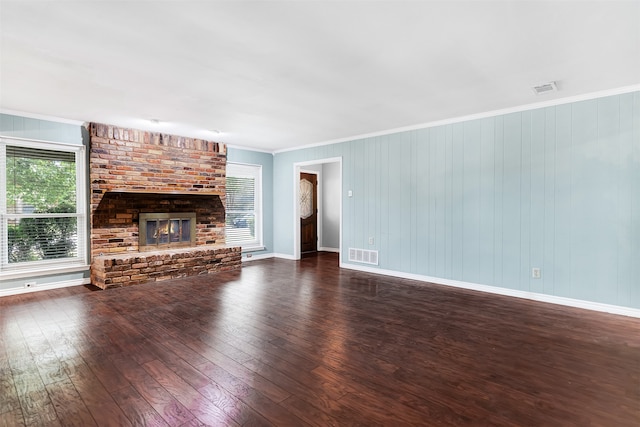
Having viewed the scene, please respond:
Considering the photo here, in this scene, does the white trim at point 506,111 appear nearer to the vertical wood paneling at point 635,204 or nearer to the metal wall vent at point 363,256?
the vertical wood paneling at point 635,204

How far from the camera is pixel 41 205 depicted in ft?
15.1

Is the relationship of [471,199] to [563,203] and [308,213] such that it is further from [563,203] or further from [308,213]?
→ [308,213]

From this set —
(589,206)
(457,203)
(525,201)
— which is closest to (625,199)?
(589,206)

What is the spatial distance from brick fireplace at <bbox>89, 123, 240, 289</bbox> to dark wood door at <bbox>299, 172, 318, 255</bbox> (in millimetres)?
2271

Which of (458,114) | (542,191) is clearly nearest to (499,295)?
(542,191)

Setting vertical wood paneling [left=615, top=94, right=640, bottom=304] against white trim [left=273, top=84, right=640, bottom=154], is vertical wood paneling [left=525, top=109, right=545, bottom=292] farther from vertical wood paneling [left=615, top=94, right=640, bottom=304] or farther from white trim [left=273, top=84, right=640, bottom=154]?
vertical wood paneling [left=615, top=94, right=640, bottom=304]

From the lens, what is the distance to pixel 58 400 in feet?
6.61

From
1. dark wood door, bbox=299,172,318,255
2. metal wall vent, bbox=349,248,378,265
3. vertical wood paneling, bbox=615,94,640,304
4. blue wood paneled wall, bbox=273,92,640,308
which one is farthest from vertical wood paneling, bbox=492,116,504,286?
dark wood door, bbox=299,172,318,255

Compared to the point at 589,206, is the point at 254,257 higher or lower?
lower

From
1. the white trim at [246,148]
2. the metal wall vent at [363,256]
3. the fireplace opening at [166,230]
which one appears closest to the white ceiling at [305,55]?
the fireplace opening at [166,230]

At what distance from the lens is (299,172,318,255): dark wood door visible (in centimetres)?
821

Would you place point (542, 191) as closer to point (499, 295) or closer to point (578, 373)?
point (499, 295)

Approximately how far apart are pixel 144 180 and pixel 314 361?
172 inches

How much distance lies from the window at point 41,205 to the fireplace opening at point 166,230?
2.71ft
